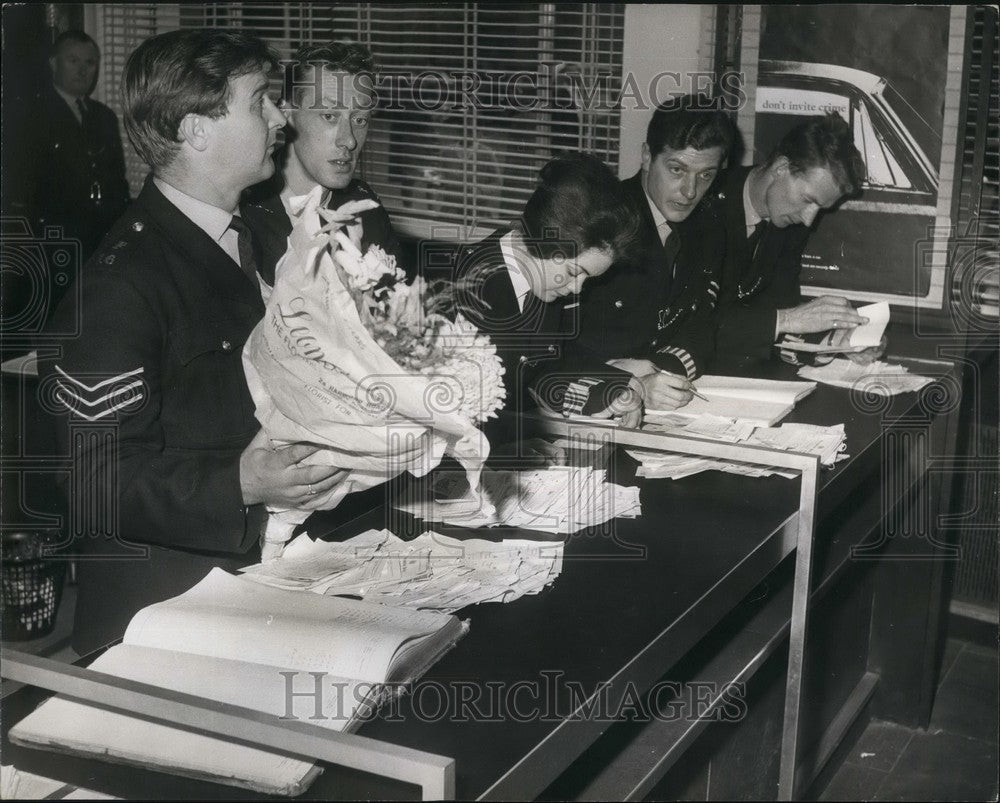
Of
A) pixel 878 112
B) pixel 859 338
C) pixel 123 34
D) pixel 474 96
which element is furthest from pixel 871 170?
pixel 123 34

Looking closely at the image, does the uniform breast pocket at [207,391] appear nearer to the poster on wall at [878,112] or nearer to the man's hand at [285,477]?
the man's hand at [285,477]

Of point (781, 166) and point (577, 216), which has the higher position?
point (781, 166)

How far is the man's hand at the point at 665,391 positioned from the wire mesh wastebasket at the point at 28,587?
2.07m

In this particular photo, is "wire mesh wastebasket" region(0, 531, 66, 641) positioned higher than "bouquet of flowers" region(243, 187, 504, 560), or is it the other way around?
"bouquet of flowers" region(243, 187, 504, 560)

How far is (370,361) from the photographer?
1.21 meters

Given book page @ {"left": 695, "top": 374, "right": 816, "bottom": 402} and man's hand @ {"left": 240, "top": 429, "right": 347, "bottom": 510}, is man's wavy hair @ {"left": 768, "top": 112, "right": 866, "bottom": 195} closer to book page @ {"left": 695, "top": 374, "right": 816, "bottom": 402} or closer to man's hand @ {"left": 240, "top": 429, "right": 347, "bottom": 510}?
book page @ {"left": 695, "top": 374, "right": 816, "bottom": 402}

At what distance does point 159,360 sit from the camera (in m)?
1.76

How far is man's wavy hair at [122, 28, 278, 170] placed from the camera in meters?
1.78

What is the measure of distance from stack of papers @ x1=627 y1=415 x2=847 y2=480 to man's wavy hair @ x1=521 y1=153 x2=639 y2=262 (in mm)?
409

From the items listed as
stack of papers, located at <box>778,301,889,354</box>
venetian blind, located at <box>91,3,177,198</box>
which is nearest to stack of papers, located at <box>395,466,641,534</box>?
stack of papers, located at <box>778,301,889,354</box>

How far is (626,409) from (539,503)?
492 millimetres

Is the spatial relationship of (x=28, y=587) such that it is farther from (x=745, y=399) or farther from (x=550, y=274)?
(x=745, y=399)

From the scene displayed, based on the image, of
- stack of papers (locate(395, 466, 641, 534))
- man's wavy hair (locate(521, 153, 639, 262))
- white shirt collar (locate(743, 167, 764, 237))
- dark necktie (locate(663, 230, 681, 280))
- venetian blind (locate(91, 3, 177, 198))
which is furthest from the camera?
venetian blind (locate(91, 3, 177, 198))

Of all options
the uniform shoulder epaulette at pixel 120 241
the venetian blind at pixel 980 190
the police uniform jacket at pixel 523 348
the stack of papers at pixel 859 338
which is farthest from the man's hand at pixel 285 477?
the venetian blind at pixel 980 190
